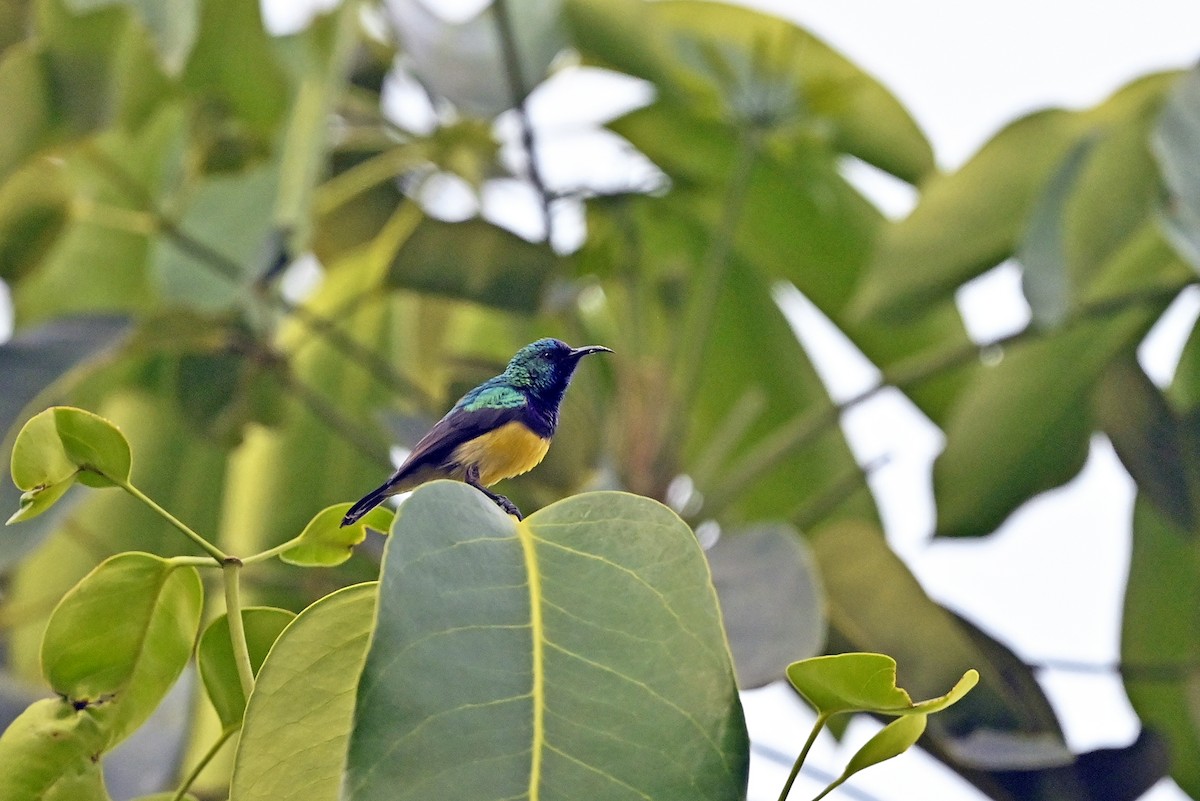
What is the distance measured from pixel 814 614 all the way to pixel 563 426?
46 centimetres

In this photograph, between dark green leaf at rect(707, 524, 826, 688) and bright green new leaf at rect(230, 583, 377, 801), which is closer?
bright green new leaf at rect(230, 583, 377, 801)

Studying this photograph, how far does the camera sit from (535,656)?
0.67 m

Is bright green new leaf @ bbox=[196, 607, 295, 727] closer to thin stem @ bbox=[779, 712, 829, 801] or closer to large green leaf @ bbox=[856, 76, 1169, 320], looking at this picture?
thin stem @ bbox=[779, 712, 829, 801]

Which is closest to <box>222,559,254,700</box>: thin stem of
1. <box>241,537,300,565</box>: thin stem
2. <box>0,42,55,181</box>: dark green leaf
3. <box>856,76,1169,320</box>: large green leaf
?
<box>241,537,300,565</box>: thin stem

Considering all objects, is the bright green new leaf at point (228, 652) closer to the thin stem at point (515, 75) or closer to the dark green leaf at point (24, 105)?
the thin stem at point (515, 75)

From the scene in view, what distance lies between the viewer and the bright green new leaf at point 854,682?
0.65m

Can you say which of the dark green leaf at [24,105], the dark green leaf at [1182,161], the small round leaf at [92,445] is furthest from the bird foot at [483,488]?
the dark green leaf at [24,105]

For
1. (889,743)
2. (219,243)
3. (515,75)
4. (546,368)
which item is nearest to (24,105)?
(219,243)

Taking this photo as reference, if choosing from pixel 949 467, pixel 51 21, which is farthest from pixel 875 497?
pixel 51 21

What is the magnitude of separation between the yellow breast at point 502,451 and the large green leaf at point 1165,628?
1.70 meters

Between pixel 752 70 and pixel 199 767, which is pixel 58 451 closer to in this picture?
pixel 199 767

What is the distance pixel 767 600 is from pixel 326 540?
0.89 m

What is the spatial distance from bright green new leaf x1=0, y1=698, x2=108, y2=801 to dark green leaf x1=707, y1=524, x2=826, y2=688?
68cm

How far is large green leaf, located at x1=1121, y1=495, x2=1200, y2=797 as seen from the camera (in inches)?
89.8
